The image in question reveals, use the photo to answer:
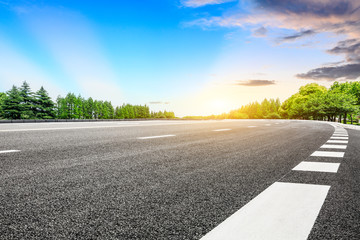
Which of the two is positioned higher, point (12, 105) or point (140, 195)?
point (12, 105)

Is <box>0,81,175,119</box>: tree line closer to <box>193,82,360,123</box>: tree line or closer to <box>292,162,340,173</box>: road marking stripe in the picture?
<box>193,82,360,123</box>: tree line

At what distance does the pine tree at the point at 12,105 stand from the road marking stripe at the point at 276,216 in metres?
70.8

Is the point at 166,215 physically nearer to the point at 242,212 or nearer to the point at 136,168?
the point at 242,212

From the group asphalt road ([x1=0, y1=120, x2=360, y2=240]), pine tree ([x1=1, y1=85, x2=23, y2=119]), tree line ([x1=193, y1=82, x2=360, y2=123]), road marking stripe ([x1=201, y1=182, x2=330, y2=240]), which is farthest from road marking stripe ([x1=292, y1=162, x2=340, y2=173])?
pine tree ([x1=1, y1=85, x2=23, y2=119])

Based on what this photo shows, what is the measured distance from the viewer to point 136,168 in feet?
12.7

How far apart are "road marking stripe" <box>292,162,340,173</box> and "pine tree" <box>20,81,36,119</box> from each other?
227 ft

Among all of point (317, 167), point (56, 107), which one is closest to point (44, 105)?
point (56, 107)

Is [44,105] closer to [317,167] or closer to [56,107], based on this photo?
[56,107]

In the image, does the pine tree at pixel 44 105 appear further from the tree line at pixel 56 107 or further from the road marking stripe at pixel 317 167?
the road marking stripe at pixel 317 167

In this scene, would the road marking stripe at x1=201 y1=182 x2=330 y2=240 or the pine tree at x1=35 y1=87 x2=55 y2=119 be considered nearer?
the road marking stripe at x1=201 y1=182 x2=330 y2=240

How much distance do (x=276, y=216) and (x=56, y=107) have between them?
75.4 metres

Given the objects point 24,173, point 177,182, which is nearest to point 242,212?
point 177,182

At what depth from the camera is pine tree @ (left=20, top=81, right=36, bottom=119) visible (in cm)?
6250

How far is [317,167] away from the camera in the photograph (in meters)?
4.45
